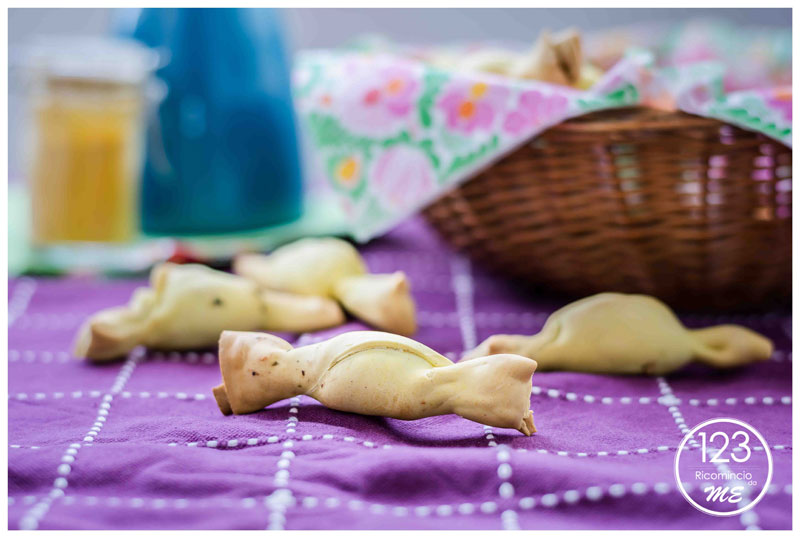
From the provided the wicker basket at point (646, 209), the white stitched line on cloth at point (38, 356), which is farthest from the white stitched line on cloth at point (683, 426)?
the white stitched line on cloth at point (38, 356)

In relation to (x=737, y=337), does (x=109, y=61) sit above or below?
above

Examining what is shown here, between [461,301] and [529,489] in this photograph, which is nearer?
[529,489]

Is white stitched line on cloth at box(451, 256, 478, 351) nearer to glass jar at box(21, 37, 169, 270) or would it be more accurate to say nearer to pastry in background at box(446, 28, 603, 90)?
pastry in background at box(446, 28, 603, 90)

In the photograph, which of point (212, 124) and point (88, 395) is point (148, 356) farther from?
point (212, 124)

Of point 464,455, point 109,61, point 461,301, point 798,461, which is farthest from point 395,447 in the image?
point 109,61

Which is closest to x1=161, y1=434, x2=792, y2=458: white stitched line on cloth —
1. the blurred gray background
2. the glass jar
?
the glass jar

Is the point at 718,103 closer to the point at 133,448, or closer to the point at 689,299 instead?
the point at 689,299
